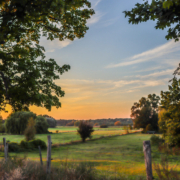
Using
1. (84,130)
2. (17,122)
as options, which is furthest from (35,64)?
(17,122)

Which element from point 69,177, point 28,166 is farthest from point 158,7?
point 28,166

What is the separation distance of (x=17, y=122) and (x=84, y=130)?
70.1ft

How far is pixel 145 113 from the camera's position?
159 feet

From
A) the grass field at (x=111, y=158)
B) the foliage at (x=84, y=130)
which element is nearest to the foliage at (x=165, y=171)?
the grass field at (x=111, y=158)

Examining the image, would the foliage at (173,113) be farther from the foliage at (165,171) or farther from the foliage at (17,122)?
the foliage at (17,122)

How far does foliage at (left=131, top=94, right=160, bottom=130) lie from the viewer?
48150 millimetres

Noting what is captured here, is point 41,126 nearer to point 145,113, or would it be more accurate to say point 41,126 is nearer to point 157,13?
point 145,113

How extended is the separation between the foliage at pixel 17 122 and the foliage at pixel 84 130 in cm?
1835

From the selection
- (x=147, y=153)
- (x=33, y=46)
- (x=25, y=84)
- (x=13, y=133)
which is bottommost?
(x=13, y=133)

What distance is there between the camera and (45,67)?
1521 cm

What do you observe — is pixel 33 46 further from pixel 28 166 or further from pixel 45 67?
pixel 28 166

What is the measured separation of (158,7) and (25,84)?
9.74 m

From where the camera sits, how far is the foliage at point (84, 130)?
95.5ft

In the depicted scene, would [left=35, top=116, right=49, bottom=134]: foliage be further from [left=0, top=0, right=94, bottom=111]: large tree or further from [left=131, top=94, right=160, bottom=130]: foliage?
[left=0, top=0, right=94, bottom=111]: large tree
